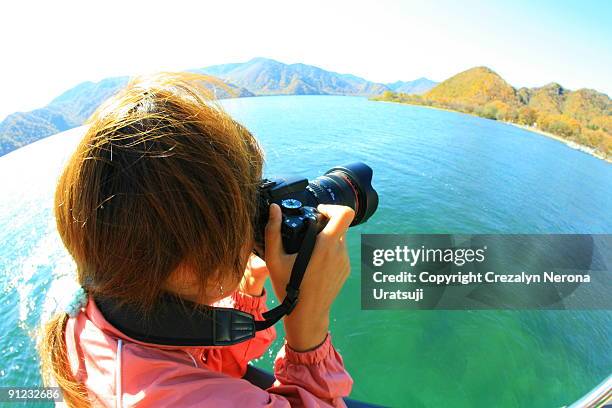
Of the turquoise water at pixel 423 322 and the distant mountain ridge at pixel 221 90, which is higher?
the distant mountain ridge at pixel 221 90

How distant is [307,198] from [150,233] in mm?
539

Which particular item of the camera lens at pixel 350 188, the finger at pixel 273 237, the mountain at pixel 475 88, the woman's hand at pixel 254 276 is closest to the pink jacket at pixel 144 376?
the finger at pixel 273 237

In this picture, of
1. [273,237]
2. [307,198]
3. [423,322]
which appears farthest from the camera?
[423,322]

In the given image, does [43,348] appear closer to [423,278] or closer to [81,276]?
[81,276]

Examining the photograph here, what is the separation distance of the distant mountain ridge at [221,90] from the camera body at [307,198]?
241mm

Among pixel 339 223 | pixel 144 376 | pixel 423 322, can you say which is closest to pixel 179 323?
pixel 144 376

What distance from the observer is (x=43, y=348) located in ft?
2.07

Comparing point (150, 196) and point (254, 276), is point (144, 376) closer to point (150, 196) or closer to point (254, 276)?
point (150, 196)

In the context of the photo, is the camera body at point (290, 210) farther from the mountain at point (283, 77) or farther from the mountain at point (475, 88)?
the mountain at point (475, 88)

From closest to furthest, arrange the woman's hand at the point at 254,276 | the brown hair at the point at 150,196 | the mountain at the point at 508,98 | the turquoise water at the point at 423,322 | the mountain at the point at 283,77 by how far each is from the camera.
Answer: the brown hair at the point at 150,196
the woman's hand at the point at 254,276
the turquoise water at the point at 423,322
the mountain at the point at 508,98
the mountain at the point at 283,77

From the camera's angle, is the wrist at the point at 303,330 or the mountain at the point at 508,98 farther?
the mountain at the point at 508,98

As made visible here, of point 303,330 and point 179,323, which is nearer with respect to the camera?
point 179,323

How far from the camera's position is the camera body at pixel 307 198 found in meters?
0.72

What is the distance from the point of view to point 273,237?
70 cm
